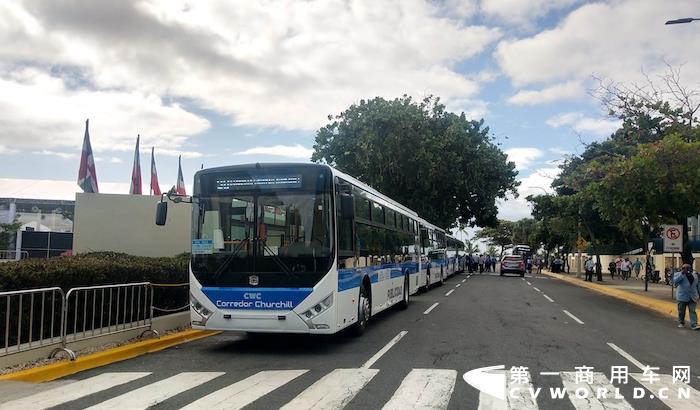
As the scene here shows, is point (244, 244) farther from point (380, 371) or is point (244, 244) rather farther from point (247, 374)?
point (380, 371)

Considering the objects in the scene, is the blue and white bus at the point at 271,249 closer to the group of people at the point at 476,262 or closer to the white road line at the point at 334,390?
the white road line at the point at 334,390

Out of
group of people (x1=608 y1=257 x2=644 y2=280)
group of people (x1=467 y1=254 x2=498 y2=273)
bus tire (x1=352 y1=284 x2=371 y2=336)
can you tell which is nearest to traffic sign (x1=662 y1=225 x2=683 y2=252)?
bus tire (x1=352 y1=284 x2=371 y2=336)

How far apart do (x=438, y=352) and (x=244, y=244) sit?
12.4ft

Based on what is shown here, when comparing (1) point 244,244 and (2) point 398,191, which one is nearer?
(1) point 244,244

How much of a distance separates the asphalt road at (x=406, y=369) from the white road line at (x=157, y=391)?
0.04 feet

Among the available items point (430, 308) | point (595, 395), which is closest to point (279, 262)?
point (595, 395)

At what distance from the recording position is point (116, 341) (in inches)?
390

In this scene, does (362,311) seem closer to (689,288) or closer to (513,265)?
Answer: (689,288)

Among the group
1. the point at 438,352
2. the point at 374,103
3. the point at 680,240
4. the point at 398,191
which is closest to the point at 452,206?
the point at 398,191

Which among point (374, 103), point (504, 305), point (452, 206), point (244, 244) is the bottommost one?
point (504, 305)

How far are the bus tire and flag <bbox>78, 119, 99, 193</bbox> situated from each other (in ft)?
66.5

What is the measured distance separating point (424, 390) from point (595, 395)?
204 centimetres

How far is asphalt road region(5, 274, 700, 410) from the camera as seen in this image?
22.0 feet

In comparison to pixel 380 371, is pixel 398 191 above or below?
above
